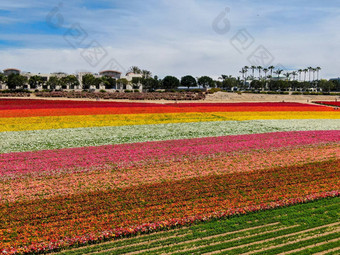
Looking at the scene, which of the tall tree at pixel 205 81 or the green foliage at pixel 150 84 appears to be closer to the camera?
the green foliage at pixel 150 84

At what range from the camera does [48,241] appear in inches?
395

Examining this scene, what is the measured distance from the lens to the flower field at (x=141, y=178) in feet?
37.1

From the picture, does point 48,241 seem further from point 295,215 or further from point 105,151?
point 105,151

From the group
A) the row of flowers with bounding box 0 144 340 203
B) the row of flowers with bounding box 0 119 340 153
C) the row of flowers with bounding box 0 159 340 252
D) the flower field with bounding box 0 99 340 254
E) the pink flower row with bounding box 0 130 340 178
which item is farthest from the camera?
the row of flowers with bounding box 0 119 340 153

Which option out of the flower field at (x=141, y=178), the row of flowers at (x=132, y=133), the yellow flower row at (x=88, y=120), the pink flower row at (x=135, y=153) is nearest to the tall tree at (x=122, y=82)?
the yellow flower row at (x=88, y=120)

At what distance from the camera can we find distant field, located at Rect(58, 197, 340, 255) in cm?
984

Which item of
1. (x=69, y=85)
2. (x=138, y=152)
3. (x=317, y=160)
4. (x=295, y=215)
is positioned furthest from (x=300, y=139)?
(x=69, y=85)

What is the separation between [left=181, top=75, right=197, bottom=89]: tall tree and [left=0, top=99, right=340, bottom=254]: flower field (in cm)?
14695

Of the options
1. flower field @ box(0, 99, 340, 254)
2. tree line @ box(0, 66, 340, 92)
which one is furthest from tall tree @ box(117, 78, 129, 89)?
flower field @ box(0, 99, 340, 254)

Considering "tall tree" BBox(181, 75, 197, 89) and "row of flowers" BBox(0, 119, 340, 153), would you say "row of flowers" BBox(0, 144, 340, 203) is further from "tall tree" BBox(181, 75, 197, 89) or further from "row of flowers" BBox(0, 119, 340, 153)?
"tall tree" BBox(181, 75, 197, 89)

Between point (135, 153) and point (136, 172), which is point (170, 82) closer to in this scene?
point (135, 153)

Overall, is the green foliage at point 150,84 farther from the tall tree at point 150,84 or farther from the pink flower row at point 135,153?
the pink flower row at point 135,153

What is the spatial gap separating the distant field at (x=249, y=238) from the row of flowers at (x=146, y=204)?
0.61 m

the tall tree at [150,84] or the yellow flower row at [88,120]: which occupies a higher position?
the tall tree at [150,84]
